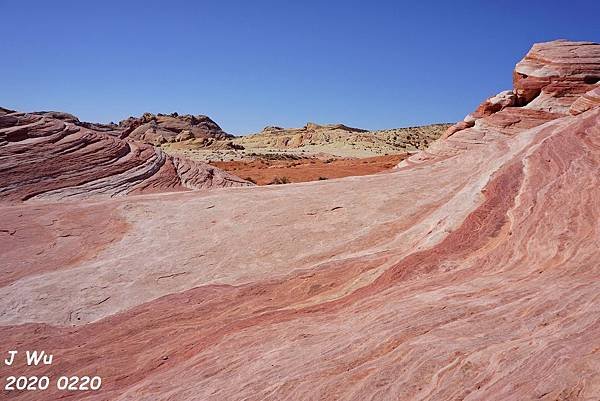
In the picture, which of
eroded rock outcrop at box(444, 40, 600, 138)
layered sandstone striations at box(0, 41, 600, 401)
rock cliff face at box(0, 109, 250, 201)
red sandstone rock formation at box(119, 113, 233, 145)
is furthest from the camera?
red sandstone rock formation at box(119, 113, 233, 145)

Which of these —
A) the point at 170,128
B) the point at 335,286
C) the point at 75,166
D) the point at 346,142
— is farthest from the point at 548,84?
the point at 170,128

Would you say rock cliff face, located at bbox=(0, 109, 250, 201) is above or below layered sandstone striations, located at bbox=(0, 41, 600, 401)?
above

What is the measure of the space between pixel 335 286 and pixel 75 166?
1299 cm

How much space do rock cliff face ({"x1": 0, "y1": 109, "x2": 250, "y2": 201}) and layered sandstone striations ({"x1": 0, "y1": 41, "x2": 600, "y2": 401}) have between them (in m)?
3.05

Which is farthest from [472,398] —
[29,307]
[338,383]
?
[29,307]

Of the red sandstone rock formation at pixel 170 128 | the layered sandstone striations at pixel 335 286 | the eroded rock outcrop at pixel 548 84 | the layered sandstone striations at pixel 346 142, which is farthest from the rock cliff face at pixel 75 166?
the red sandstone rock formation at pixel 170 128

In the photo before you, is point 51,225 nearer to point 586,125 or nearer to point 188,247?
point 188,247

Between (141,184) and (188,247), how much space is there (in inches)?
351

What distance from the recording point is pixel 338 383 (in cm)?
521

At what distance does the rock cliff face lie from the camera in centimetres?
1556

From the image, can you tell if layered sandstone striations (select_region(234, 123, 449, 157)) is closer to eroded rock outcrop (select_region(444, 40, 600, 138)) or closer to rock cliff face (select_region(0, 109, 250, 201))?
eroded rock outcrop (select_region(444, 40, 600, 138))

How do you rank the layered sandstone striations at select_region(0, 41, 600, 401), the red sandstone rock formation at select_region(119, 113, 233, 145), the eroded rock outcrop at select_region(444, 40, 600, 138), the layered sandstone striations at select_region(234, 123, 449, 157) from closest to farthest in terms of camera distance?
1. the layered sandstone striations at select_region(0, 41, 600, 401)
2. the eroded rock outcrop at select_region(444, 40, 600, 138)
3. the layered sandstone striations at select_region(234, 123, 449, 157)
4. the red sandstone rock formation at select_region(119, 113, 233, 145)

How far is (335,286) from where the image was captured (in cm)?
792

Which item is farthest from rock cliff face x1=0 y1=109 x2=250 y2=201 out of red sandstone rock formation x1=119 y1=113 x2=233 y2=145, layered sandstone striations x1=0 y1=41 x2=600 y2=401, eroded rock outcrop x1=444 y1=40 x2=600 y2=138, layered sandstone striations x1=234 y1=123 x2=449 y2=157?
red sandstone rock formation x1=119 y1=113 x2=233 y2=145
